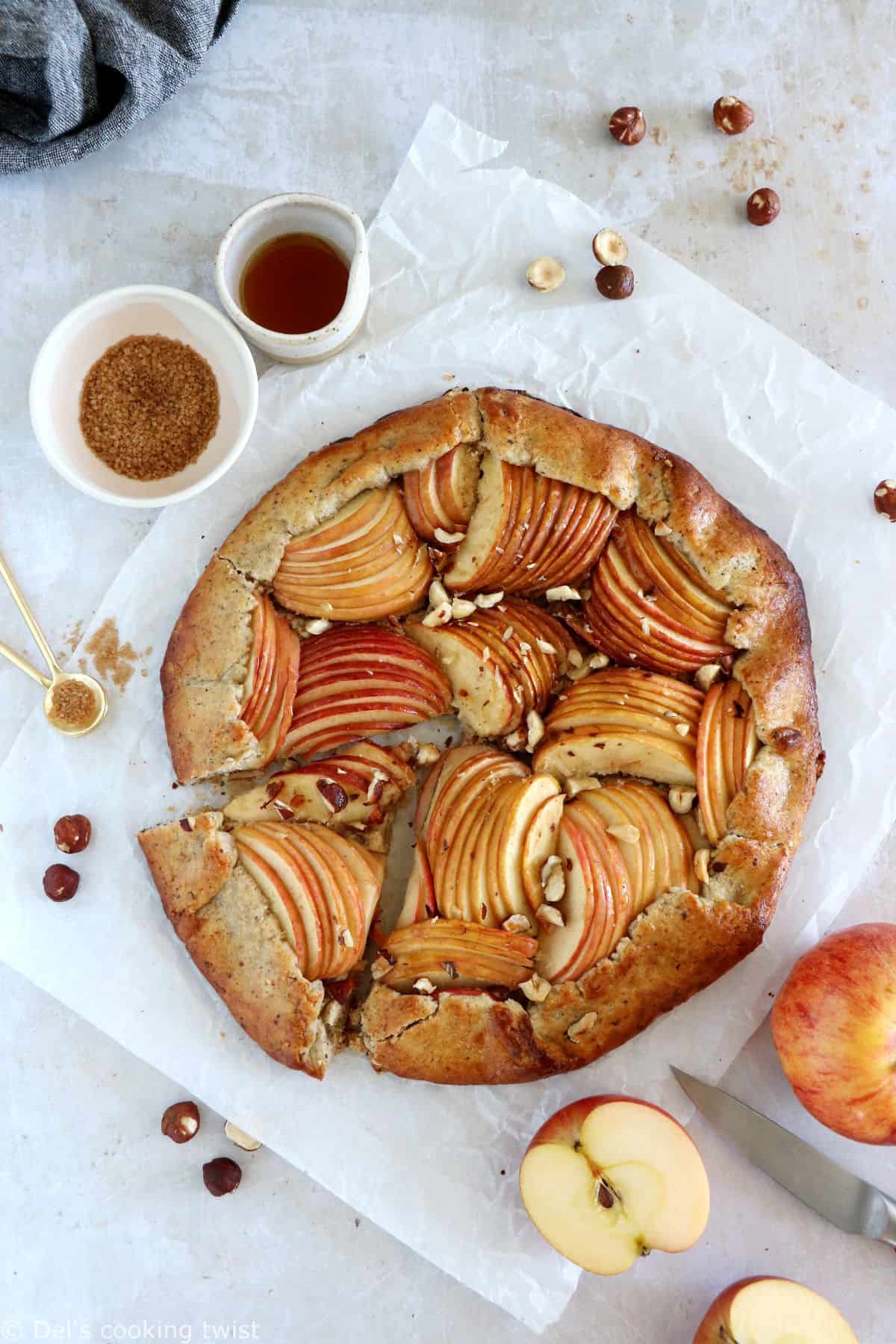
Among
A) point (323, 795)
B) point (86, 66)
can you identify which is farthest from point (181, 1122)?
point (86, 66)

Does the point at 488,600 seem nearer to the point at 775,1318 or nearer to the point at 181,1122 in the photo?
the point at 181,1122

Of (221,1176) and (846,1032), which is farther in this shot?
(221,1176)

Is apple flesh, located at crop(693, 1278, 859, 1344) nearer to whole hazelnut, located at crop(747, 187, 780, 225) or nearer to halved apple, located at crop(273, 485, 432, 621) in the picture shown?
halved apple, located at crop(273, 485, 432, 621)

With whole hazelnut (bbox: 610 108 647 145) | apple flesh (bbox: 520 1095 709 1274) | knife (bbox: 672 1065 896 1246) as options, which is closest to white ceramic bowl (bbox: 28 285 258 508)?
whole hazelnut (bbox: 610 108 647 145)

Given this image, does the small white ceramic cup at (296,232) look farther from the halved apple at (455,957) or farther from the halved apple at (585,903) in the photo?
the halved apple at (455,957)

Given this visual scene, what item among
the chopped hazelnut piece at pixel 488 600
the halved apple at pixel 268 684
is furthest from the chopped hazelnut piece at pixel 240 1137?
the chopped hazelnut piece at pixel 488 600

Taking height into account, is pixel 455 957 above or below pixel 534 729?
below
